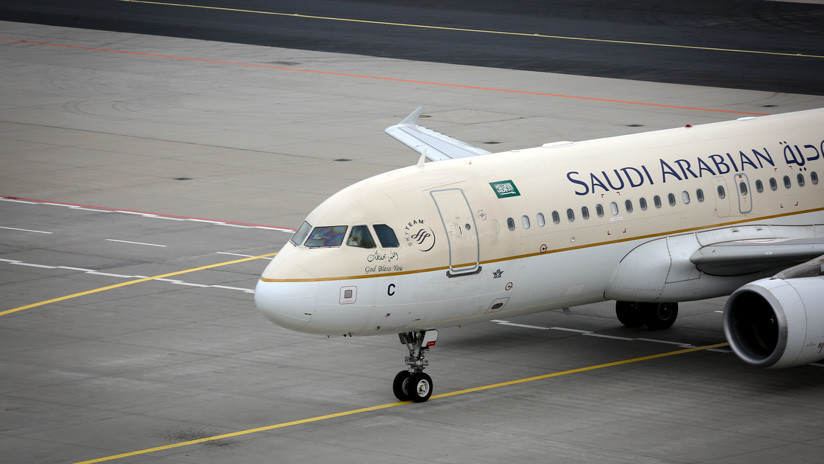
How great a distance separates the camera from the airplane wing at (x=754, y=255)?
30078 millimetres

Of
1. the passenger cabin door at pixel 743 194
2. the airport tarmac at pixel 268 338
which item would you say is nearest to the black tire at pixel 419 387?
the airport tarmac at pixel 268 338

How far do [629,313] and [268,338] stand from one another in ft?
29.6

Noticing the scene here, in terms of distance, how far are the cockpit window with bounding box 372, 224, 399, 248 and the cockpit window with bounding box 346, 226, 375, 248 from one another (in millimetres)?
188

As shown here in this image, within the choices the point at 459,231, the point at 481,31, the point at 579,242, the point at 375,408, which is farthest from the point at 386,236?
the point at 481,31

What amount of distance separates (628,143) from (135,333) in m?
12.9

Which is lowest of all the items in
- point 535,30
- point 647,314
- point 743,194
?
point 647,314

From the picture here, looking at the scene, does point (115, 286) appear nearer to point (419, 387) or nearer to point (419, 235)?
point (419, 387)

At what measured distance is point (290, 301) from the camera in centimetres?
2691

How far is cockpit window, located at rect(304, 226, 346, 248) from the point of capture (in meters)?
27.7

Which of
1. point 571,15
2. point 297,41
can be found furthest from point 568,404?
point 571,15

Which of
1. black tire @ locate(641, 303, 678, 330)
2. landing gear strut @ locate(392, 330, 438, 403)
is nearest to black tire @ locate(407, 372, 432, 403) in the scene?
landing gear strut @ locate(392, 330, 438, 403)

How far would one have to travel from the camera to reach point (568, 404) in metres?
28.4

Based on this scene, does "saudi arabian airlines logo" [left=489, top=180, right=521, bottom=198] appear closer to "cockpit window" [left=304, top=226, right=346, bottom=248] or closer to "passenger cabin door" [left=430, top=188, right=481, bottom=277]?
"passenger cabin door" [left=430, top=188, right=481, bottom=277]

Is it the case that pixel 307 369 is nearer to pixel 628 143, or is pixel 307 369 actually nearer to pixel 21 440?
pixel 21 440
